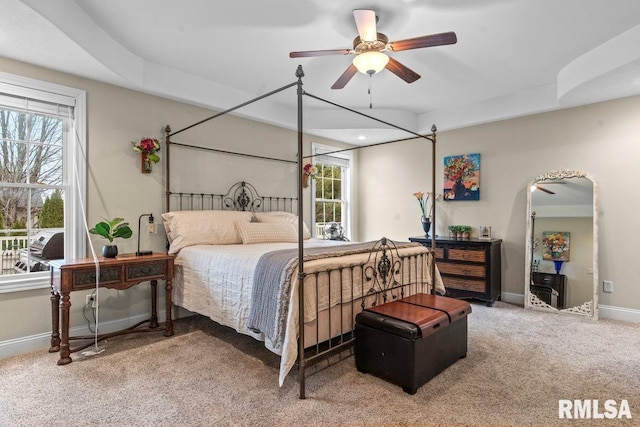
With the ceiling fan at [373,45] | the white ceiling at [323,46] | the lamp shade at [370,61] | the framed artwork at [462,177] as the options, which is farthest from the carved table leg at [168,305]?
the framed artwork at [462,177]

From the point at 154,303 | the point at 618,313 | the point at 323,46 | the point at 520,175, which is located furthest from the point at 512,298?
the point at 154,303

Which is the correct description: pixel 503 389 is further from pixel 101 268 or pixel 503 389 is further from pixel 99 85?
pixel 99 85

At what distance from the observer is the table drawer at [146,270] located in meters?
2.97

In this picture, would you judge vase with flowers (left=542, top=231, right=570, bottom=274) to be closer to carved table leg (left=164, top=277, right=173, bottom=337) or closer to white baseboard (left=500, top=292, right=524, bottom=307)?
white baseboard (left=500, top=292, right=524, bottom=307)

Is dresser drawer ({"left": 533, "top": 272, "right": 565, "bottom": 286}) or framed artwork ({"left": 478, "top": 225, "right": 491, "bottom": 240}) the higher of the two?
framed artwork ({"left": 478, "top": 225, "right": 491, "bottom": 240})

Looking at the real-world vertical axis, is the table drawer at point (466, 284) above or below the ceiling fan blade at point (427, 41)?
below

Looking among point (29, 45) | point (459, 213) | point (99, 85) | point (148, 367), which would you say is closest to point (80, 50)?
point (29, 45)

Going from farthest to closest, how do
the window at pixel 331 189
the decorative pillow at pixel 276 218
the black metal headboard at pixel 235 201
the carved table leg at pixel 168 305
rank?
the window at pixel 331 189 → the decorative pillow at pixel 276 218 → the black metal headboard at pixel 235 201 → the carved table leg at pixel 168 305

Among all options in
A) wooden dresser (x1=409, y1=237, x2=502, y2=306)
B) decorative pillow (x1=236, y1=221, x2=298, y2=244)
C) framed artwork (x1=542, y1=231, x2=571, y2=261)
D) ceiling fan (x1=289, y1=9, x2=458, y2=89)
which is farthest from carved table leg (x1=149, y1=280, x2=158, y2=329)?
framed artwork (x1=542, y1=231, x2=571, y2=261)

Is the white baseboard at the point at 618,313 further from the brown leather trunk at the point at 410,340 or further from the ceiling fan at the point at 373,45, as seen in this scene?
the ceiling fan at the point at 373,45

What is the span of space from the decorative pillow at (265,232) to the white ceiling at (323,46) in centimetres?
149

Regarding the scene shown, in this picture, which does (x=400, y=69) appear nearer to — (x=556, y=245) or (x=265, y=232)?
(x=265, y=232)

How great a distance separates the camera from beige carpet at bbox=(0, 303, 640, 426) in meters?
1.95

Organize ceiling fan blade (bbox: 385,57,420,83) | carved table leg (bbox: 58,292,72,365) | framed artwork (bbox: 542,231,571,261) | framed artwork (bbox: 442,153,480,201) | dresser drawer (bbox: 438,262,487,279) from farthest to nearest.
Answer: framed artwork (bbox: 442,153,480,201), dresser drawer (bbox: 438,262,487,279), framed artwork (bbox: 542,231,571,261), ceiling fan blade (bbox: 385,57,420,83), carved table leg (bbox: 58,292,72,365)
